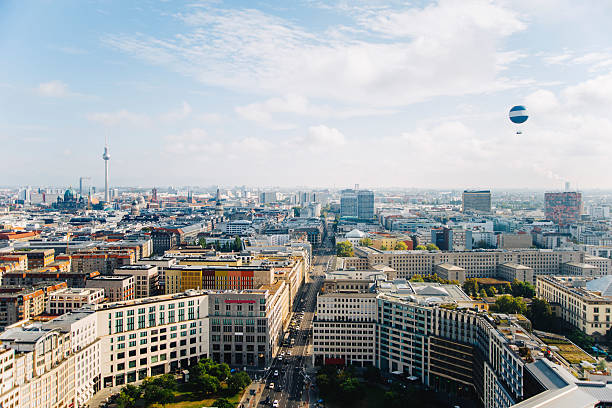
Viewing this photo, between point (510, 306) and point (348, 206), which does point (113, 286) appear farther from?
point (348, 206)

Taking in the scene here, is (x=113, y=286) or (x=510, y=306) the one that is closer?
(x=510, y=306)

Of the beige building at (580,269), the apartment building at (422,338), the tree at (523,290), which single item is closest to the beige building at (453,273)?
the tree at (523,290)

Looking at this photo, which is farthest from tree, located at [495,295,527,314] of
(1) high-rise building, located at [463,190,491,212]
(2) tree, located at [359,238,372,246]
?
(1) high-rise building, located at [463,190,491,212]

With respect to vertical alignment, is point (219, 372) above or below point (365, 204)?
below

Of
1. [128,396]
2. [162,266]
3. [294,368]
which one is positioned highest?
[162,266]

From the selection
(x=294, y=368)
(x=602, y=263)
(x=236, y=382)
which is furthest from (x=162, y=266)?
(x=602, y=263)

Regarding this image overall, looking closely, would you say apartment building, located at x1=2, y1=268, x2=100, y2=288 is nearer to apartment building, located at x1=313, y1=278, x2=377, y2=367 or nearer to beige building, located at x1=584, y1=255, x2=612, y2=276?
apartment building, located at x1=313, y1=278, x2=377, y2=367
